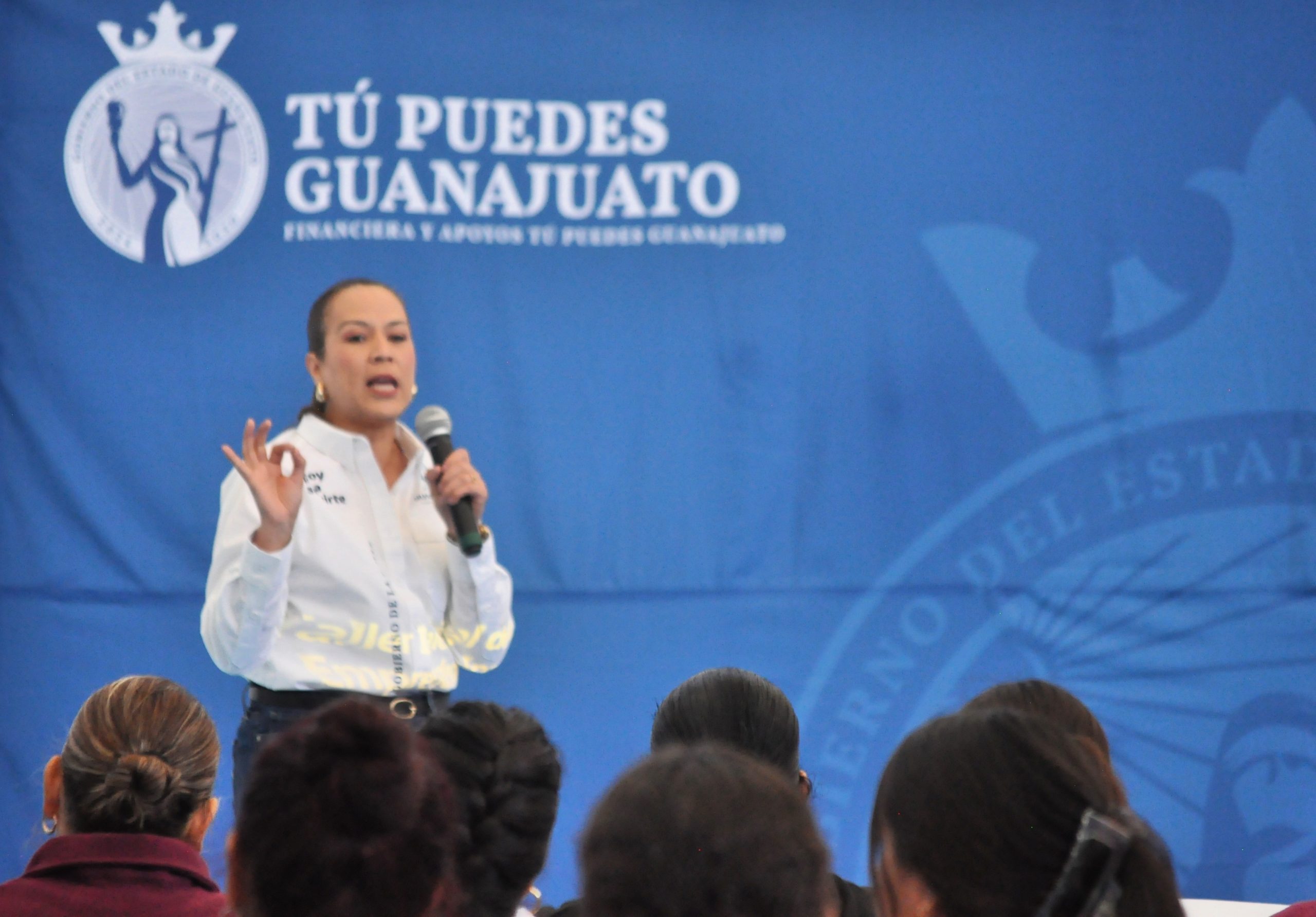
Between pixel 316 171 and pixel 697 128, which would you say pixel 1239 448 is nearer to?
pixel 697 128

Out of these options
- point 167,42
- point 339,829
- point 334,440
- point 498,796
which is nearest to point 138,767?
point 498,796

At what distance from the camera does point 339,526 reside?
2678 millimetres

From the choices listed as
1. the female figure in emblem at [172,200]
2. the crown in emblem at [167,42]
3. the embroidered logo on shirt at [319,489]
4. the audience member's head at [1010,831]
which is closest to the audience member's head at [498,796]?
the audience member's head at [1010,831]

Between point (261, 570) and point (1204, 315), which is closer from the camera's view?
point (261, 570)

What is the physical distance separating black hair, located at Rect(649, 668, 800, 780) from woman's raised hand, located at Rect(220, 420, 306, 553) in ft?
3.06

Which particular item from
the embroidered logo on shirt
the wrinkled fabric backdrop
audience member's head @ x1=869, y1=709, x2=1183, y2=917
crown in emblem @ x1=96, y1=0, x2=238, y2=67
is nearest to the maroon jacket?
audience member's head @ x1=869, y1=709, x2=1183, y2=917

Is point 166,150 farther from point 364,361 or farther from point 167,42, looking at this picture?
point 364,361

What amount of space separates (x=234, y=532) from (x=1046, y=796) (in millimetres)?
1887

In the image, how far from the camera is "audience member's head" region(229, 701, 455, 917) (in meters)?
1.07

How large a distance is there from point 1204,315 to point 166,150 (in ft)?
9.17

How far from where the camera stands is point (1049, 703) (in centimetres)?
181

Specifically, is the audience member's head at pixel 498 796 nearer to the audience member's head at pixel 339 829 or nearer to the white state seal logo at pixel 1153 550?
the audience member's head at pixel 339 829

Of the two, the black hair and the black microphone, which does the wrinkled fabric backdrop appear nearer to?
the black microphone

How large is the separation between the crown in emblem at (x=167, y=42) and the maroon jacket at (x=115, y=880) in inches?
101
